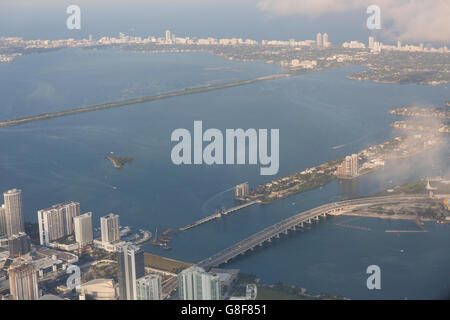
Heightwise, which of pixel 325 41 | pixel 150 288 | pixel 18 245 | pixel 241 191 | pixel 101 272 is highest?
pixel 325 41

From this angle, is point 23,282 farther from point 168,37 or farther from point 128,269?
point 168,37

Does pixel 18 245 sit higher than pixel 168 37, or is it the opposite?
pixel 168 37

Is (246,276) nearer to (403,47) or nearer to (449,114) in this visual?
(449,114)

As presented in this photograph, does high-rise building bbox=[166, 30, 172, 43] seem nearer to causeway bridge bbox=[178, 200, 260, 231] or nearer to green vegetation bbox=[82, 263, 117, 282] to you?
causeway bridge bbox=[178, 200, 260, 231]

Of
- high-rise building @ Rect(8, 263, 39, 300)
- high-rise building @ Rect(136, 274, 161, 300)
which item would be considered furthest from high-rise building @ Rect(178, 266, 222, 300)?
high-rise building @ Rect(8, 263, 39, 300)

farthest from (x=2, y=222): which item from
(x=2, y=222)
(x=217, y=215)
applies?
(x=217, y=215)

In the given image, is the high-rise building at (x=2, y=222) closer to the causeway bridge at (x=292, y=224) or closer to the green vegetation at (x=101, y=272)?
the green vegetation at (x=101, y=272)

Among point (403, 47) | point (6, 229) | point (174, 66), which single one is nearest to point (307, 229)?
point (6, 229)
